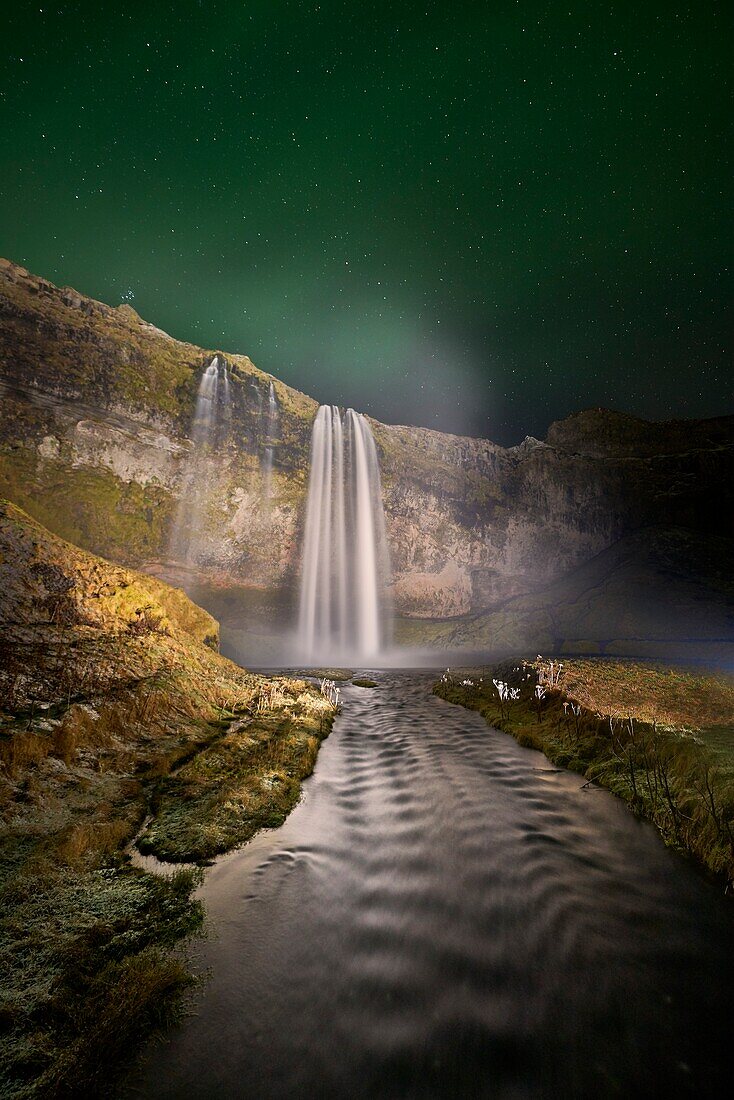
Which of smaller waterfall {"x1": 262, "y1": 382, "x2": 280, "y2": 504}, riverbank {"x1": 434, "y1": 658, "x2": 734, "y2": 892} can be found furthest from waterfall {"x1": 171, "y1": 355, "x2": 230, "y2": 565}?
riverbank {"x1": 434, "y1": 658, "x2": 734, "y2": 892}

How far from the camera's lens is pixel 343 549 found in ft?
165

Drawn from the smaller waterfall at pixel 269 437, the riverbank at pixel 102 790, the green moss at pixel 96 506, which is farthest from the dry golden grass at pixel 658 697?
the green moss at pixel 96 506

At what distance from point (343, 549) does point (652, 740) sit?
4206 cm

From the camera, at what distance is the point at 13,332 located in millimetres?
31250

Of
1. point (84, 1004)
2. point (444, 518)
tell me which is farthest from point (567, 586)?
point (84, 1004)

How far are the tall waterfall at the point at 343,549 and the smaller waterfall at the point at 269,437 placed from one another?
4730mm

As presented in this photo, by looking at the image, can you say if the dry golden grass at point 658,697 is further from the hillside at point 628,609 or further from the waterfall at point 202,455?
the waterfall at point 202,455

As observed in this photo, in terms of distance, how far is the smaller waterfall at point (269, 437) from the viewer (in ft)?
143

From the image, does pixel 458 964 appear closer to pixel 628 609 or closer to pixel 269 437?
pixel 269 437

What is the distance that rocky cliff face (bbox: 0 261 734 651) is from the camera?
109 feet

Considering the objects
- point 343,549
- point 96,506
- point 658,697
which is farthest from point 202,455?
point 658,697

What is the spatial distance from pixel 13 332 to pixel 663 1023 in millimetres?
46629

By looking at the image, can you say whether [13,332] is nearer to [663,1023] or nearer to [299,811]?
[299,811]

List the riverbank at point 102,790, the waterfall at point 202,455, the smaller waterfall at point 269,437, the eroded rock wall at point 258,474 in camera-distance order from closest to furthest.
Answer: the riverbank at point 102,790, the eroded rock wall at point 258,474, the waterfall at point 202,455, the smaller waterfall at point 269,437
